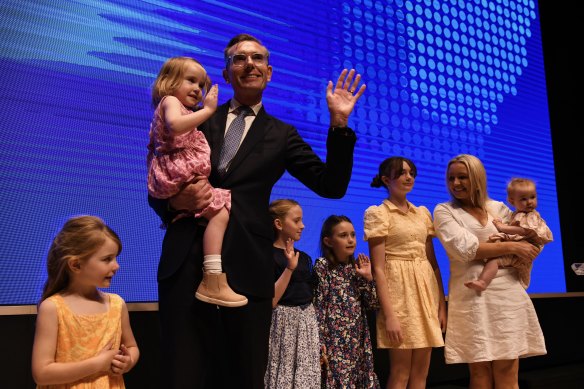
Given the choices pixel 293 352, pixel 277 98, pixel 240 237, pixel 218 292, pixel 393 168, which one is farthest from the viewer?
pixel 277 98

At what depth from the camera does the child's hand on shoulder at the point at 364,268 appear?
3.18m

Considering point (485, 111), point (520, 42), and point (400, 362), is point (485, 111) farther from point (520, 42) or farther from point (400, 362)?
point (400, 362)

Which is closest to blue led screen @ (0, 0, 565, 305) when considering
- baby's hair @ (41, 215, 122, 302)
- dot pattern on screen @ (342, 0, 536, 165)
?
dot pattern on screen @ (342, 0, 536, 165)

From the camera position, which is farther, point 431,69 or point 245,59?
point 431,69

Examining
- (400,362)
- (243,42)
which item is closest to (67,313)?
(243,42)

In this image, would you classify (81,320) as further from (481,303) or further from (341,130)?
(481,303)

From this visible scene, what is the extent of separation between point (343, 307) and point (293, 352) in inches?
15.7

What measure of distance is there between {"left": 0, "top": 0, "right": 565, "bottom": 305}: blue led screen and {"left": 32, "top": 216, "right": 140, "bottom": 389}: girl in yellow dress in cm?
83

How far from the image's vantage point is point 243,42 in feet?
6.22

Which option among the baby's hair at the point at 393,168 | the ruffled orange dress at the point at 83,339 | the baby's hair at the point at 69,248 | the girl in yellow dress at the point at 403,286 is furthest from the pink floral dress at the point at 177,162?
the baby's hair at the point at 393,168

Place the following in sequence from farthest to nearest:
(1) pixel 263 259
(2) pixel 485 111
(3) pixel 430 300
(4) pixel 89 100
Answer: (2) pixel 485 111
(3) pixel 430 300
(4) pixel 89 100
(1) pixel 263 259

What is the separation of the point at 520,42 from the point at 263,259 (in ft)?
15.1

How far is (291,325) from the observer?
3021 mm

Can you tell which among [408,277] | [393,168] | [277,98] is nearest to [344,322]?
[408,277]
